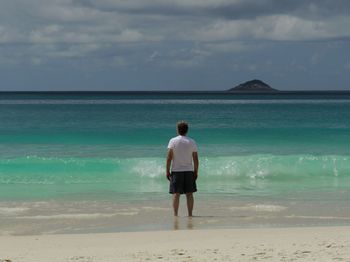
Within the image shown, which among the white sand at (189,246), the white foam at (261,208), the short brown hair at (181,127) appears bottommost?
the white sand at (189,246)

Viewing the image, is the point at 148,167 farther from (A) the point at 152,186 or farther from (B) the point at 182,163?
(B) the point at 182,163

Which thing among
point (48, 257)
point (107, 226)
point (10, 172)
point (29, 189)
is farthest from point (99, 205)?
point (10, 172)

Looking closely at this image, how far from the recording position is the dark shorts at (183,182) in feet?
35.6

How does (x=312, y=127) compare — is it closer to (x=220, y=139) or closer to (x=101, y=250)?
(x=220, y=139)

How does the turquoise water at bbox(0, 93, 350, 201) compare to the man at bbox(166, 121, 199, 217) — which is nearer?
the man at bbox(166, 121, 199, 217)

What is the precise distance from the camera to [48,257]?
7637 mm

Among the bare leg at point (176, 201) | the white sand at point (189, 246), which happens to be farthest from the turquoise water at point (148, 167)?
the white sand at point (189, 246)

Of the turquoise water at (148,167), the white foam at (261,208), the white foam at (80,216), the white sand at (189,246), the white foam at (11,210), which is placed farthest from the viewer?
Answer: the turquoise water at (148,167)

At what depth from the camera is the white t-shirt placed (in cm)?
1075

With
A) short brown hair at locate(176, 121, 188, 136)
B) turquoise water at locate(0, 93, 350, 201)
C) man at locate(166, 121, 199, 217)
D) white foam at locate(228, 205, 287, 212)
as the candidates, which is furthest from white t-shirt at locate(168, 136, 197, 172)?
turquoise water at locate(0, 93, 350, 201)

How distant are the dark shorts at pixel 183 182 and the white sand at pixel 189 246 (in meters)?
1.35

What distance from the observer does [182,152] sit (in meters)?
10.8

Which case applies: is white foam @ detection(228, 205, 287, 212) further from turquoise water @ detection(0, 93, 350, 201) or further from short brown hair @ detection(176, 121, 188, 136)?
short brown hair @ detection(176, 121, 188, 136)

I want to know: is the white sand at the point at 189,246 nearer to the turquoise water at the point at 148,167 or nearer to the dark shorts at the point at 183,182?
the dark shorts at the point at 183,182
